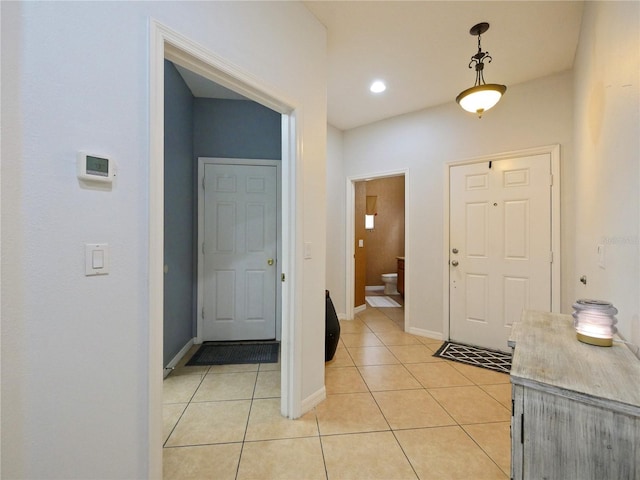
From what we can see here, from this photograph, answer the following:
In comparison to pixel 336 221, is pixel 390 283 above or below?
below

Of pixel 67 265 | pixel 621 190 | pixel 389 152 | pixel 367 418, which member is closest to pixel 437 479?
pixel 367 418

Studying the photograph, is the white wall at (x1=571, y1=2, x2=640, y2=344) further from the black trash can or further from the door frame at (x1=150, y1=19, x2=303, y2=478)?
the black trash can

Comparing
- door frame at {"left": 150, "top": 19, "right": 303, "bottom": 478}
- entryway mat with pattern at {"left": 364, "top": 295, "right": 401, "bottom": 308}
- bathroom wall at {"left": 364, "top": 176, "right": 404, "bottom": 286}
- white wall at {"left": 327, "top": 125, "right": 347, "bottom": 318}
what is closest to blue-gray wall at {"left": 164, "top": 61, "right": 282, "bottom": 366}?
white wall at {"left": 327, "top": 125, "right": 347, "bottom": 318}

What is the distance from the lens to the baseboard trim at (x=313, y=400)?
183cm

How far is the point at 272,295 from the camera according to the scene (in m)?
3.11

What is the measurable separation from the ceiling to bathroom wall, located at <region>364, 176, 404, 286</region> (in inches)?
131

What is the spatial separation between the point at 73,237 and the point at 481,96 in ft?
8.28

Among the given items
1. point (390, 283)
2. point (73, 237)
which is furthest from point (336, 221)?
point (73, 237)

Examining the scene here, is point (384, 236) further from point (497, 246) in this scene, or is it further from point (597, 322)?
point (597, 322)

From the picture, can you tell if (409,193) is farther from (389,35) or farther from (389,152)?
(389,35)

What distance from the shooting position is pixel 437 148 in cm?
321

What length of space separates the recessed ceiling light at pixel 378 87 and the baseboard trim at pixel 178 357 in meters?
3.36

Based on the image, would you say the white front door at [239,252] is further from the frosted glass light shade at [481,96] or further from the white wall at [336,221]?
the frosted glass light shade at [481,96]

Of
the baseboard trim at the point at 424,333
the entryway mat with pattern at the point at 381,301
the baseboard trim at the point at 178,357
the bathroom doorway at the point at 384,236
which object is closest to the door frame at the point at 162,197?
the baseboard trim at the point at 178,357
